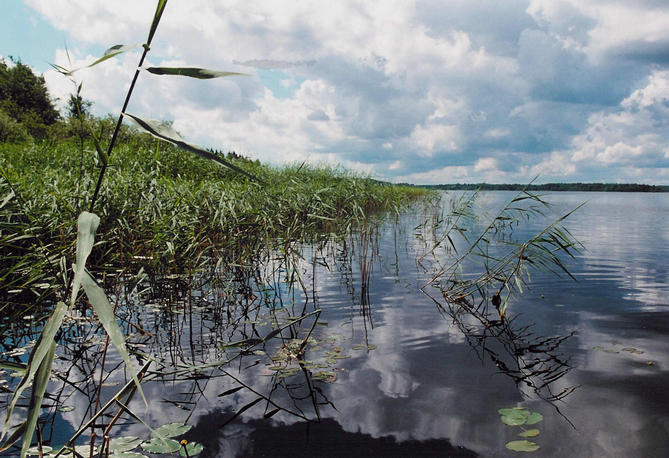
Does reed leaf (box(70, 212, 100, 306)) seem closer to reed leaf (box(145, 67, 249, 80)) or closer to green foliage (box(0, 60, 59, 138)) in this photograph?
reed leaf (box(145, 67, 249, 80))

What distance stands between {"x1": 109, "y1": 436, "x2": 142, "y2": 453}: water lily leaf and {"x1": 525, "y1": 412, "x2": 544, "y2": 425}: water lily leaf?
3.07 meters

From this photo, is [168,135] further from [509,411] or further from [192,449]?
[509,411]

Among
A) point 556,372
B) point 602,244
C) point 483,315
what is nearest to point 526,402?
point 556,372

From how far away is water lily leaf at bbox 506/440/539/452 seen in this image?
312 centimetres

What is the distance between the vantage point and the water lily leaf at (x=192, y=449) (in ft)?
9.96

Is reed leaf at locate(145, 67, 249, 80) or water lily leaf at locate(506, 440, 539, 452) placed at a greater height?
reed leaf at locate(145, 67, 249, 80)

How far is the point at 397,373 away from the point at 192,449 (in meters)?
2.18

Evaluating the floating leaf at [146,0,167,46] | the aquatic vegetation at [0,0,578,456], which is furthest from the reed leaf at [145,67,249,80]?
the floating leaf at [146,0,167,46]

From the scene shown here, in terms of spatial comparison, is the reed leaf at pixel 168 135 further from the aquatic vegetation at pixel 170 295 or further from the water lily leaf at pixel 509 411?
the water lily leaf at pixel 509 411

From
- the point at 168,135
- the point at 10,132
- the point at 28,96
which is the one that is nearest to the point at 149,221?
the point at 168,135

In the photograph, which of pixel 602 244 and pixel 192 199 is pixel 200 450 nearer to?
pixel 192 199

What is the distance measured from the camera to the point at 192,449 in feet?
10.2

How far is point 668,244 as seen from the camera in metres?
14.1

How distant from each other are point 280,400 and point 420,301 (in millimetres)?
3921
